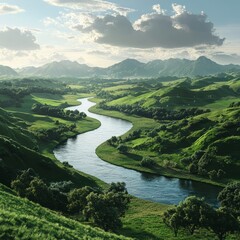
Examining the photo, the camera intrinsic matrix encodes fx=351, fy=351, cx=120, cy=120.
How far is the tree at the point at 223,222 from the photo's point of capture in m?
73.3

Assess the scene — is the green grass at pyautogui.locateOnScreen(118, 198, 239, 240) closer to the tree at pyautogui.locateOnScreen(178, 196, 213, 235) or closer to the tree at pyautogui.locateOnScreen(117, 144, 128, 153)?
the tree at pyautogui.locateOnScreen(178, 196, 213, 235)

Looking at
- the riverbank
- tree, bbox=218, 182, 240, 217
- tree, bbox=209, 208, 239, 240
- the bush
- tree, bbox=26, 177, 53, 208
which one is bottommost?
the riverbank

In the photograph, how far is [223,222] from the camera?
73188 mm

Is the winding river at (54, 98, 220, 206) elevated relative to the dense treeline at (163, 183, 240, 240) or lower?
lower

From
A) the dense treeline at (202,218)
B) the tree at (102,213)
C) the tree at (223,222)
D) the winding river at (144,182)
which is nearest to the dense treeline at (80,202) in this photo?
the tree at (102,213)

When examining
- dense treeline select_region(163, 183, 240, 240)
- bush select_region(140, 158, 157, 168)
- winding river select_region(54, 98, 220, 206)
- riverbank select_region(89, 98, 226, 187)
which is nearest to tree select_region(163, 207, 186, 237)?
dense treeline select_region(163, 183, 240, 240)

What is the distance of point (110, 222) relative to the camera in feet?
234

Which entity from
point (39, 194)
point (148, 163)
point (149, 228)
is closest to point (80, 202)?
point (39, 194)

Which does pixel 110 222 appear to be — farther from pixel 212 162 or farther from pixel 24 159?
pixel 212 162

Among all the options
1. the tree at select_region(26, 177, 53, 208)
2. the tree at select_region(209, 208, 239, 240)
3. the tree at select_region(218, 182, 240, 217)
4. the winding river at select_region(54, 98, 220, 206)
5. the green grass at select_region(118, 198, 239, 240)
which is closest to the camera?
the tree at select_region(209, 208, 239, 240)

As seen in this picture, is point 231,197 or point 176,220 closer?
point 176,220

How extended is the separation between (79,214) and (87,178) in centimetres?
4851

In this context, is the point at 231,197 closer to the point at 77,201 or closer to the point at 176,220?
the point at 176,220

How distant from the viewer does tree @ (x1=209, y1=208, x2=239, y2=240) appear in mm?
73312
